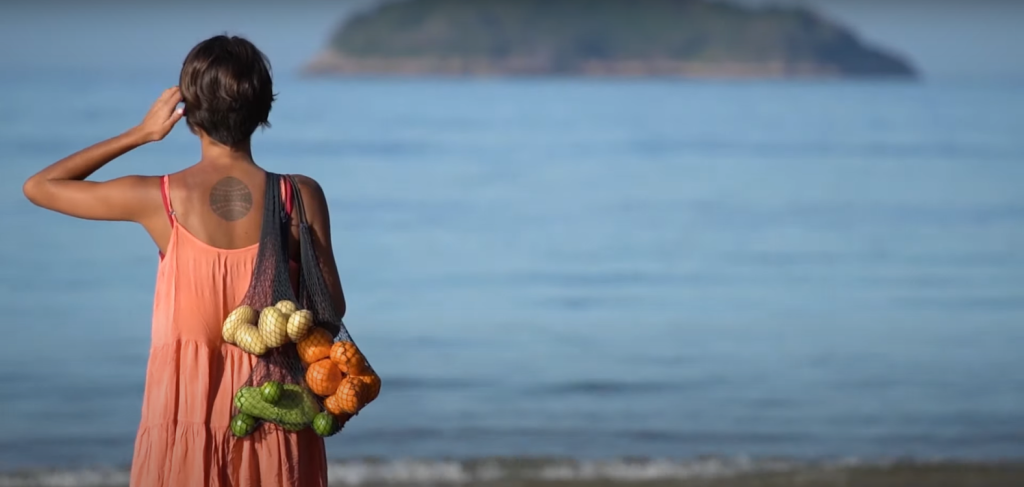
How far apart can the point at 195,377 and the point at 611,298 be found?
10284 millimetres

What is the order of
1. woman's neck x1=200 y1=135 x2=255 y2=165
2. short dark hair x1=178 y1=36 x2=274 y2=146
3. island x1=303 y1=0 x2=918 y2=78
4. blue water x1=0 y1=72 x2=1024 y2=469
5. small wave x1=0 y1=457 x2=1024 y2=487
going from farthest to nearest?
island x1=303 y1=0 x2=918 y2=78 < blue water x1=0 y1=72 x2=1024 y2=469 < small wave x1=0 y1=457 x2=1024 y2=487 < woman's neck x1=200 y1=135 x2=255 y2=165 < short dark hair x1=178 y1=36 x2=274 y2=146

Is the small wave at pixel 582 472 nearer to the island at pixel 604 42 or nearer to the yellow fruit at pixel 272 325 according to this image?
the yellow fruit at pixel 272 325

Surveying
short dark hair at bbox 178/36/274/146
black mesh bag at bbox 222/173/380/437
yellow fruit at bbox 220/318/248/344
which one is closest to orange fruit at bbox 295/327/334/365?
black mesh bag at bbox 222/173/380/437

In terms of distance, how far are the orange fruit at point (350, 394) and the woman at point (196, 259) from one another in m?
0.14

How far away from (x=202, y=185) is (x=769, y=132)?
37.4 m

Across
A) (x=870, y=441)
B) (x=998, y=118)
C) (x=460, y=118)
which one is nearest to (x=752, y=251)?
(x=870, y=441)

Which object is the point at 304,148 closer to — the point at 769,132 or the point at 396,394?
the point at 769,132

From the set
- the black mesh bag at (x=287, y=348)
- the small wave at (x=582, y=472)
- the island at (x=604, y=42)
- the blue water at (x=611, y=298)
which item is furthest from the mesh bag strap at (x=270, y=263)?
the island at (x=604, y=42)

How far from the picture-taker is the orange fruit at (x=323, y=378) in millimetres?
2332

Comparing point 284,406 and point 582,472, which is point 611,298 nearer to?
point 582,472

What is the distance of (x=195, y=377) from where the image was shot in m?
2.32

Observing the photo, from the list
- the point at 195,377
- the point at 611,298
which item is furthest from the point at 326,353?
the point at 611,298

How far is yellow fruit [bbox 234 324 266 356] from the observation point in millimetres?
2279

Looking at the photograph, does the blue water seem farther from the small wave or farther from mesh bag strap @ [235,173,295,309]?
mesh bag strap @ [235,173,295,309]
